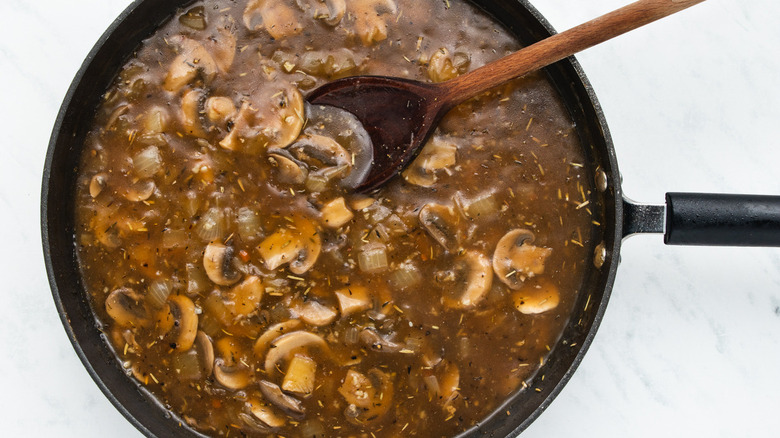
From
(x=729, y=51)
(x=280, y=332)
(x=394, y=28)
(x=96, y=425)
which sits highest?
(x=394, y=28)

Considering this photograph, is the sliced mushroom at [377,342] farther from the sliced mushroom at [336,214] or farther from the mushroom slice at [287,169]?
the mushroom slice at [287,169]

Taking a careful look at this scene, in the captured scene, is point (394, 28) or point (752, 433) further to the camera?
point (752, 433)

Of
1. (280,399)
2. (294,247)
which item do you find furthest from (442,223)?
(280,399)

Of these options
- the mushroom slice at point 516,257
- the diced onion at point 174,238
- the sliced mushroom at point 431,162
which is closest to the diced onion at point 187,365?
the diced onion at point 174,238

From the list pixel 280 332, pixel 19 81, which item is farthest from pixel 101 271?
pixel 19 81

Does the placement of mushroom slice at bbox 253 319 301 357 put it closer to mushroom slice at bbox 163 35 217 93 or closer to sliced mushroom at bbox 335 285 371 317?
sliced mushroom at bbox 335 285 371 317

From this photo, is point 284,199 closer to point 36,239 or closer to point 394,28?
point 394,28
